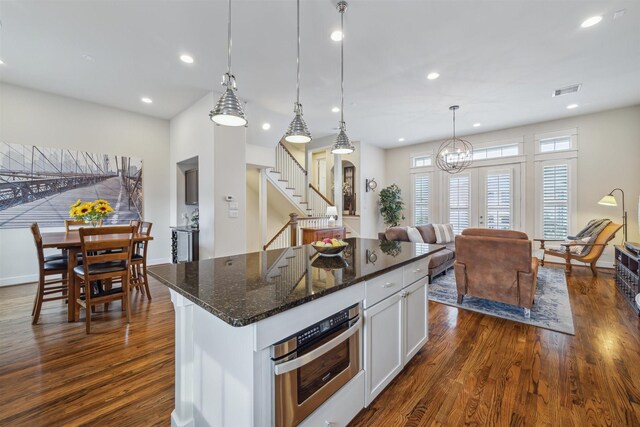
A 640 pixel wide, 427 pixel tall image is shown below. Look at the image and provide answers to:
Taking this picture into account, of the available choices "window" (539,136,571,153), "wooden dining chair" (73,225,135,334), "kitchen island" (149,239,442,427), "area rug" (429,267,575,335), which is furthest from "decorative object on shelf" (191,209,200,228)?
"window" (539,136,571,153)

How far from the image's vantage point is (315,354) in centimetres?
117

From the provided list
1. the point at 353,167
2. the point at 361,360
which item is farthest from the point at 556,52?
the point at 353,167

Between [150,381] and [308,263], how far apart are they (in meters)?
1.46

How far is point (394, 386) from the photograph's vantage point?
74.2 inches

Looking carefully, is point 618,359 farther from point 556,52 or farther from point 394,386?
point 556,52

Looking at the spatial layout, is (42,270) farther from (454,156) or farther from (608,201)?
(608,201)

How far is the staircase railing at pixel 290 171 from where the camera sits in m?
6.86

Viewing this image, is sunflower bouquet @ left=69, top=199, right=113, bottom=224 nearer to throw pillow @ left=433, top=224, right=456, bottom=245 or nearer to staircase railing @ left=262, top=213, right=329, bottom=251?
staircase railing @ left=262, top=213, right=329, bottom=251

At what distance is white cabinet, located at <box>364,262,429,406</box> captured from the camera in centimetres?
159

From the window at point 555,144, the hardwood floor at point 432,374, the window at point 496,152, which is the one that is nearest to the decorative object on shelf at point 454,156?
the window at point 496,152

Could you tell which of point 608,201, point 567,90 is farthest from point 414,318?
point 608,201

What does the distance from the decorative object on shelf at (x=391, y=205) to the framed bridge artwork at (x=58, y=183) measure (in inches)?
240

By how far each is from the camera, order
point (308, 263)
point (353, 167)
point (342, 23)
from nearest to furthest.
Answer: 1. point (308, 263)
2. point (342, 23)
3. point (353, 167)

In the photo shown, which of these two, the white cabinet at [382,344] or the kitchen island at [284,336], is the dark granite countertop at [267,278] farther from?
the white cabinet at [382,344]
